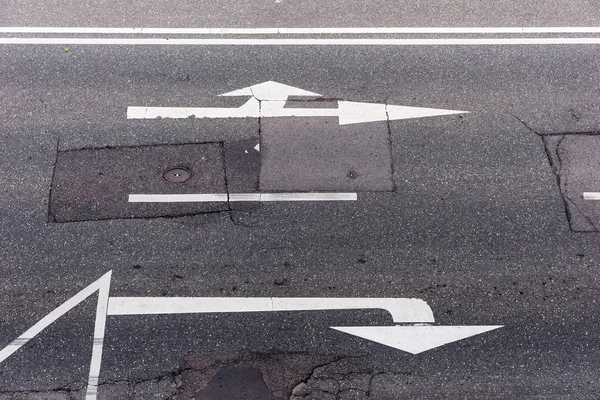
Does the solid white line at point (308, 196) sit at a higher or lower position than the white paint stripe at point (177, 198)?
higher

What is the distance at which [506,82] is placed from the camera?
33.1 ft

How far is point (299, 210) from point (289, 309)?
149 cm

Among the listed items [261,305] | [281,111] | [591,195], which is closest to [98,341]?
[261,305]

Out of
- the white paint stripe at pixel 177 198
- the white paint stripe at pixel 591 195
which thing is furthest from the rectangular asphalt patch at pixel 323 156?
the white paint stripe at pixel 591 195

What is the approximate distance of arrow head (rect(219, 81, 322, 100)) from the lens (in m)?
9.88

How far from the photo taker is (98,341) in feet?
25.9

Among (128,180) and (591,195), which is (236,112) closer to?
(128,180)

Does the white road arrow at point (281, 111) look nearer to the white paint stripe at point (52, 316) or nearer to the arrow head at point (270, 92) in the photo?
the arrow head at point (270, 92)

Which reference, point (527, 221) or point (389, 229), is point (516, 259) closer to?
point (527, 221)

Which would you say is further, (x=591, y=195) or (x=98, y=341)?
(x=591, y=195)

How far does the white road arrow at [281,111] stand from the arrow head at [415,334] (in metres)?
3.31

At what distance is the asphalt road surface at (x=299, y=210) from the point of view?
7.83m

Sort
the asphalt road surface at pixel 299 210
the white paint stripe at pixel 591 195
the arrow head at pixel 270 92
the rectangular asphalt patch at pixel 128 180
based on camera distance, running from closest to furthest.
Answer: the asphalt road surface at pixel 299 210 < the rectangular asphalt patch at pixel 128 180 < the white paint stripe at pixel 591 195 < the arrow head at pixel 270 92

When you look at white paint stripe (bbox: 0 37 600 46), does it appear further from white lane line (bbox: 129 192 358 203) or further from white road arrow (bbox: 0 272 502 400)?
white road arrow (bbox: 0 272 502 400)
